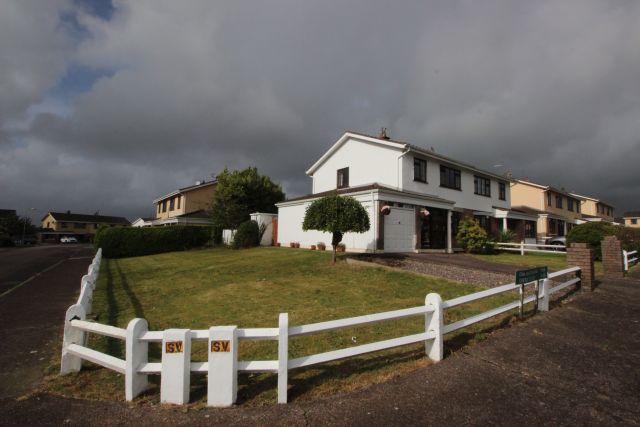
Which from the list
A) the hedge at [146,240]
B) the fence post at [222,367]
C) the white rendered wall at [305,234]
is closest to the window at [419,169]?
the white rendered wall at [305,234]

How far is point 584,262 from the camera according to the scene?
10062 millimetres

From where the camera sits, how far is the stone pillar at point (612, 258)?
42.5ft

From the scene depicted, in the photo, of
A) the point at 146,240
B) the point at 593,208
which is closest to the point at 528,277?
the point at 146,240

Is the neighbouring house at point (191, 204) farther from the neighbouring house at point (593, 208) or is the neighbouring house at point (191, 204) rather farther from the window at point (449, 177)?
the neighbouring house at point (593, 208)

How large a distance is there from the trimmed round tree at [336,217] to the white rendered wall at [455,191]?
7282 mm

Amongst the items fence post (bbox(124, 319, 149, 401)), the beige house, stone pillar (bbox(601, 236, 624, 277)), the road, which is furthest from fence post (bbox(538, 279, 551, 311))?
the beige house

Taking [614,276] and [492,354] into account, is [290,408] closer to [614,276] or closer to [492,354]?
[492,354]

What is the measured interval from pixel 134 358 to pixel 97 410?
611 mm

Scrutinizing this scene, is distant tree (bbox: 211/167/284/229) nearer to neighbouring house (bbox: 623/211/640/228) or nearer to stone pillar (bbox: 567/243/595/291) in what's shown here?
stone pillar (bbox: 567/243/595/291)

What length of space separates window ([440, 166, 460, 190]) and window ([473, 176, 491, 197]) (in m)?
2.62

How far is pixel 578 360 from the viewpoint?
508cm

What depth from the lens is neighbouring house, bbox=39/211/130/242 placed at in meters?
79.6

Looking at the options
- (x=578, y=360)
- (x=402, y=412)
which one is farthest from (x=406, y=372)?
(x=578, y=360)

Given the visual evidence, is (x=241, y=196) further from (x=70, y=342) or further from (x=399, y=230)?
(x=70, y=342)
